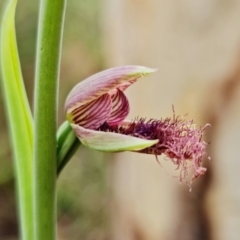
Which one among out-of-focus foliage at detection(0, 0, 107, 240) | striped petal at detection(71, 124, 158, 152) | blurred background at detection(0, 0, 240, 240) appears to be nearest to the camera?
striped petal at detection(71, 124, 158, 152)

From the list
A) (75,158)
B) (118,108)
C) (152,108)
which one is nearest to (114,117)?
(118,108)

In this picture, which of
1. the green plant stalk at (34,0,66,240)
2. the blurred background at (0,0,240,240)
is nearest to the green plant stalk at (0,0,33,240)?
the green plant stalk at (34,0,66,240)

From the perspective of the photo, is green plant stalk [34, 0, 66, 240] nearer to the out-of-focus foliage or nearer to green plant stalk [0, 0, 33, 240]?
green plant stalk [0, 0, 33, 240]

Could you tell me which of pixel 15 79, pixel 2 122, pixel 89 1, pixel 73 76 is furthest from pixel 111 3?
pixel 15 79

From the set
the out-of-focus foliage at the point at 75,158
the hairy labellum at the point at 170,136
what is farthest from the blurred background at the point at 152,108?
the hairy labellum at the point at 170,136

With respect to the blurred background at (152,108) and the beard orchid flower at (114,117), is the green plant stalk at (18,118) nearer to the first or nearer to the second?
the beard orchid flower at (114,117)

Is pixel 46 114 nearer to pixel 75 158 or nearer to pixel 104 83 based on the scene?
pixel 104 83

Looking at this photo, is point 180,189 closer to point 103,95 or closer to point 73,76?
point 73,76

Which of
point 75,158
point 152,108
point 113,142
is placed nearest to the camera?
point 113,142
